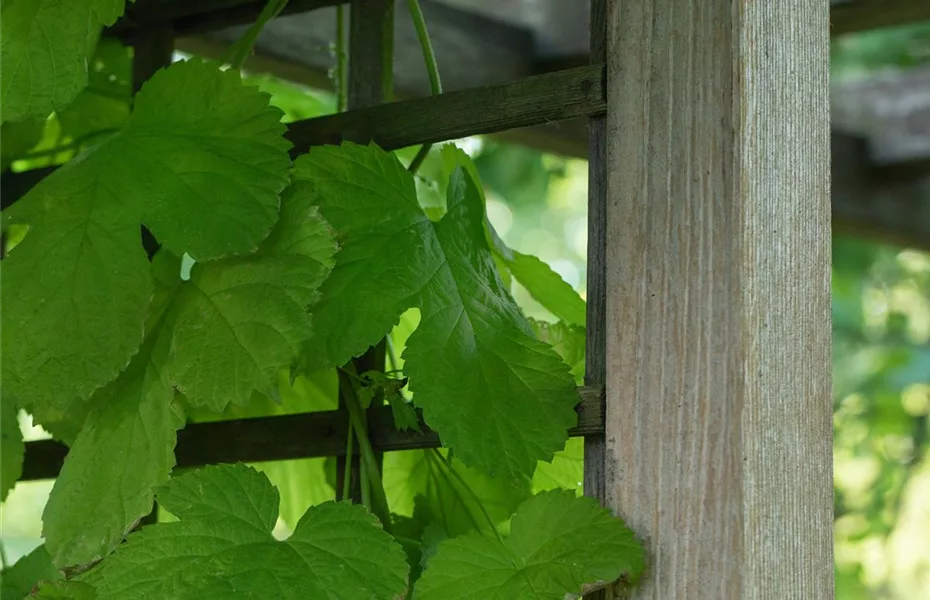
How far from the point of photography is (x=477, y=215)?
38.7 inches

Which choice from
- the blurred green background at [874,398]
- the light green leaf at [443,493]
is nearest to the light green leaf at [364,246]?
the light green leaf at [443,493]

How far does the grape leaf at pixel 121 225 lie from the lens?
0.89m

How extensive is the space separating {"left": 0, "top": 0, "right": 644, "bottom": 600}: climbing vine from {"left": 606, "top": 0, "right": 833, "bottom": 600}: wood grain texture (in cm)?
5

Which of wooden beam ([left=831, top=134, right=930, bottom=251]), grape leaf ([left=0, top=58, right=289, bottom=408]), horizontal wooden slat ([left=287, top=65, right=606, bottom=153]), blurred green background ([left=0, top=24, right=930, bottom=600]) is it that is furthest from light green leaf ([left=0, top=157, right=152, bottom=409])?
blurred green background ([left=0, top=24, right=930, bottom=600])

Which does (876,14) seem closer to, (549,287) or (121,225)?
(549,287)

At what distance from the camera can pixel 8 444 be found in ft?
3.52

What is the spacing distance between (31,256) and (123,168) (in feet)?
0.32

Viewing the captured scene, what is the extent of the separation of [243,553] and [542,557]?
21 cm

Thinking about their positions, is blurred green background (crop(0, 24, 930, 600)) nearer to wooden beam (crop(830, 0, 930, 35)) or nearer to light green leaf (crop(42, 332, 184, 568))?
wooden beam (crop(830, 0, 930, 35))

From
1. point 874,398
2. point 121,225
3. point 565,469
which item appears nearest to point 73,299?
point 121,225

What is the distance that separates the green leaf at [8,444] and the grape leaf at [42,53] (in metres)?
0.28

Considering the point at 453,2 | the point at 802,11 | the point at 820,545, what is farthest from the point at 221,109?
the point at 453,2

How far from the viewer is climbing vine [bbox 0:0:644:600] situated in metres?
0.83

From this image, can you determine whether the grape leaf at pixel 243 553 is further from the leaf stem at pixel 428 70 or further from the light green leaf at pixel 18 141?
the light green leaf at pixel 18 141
